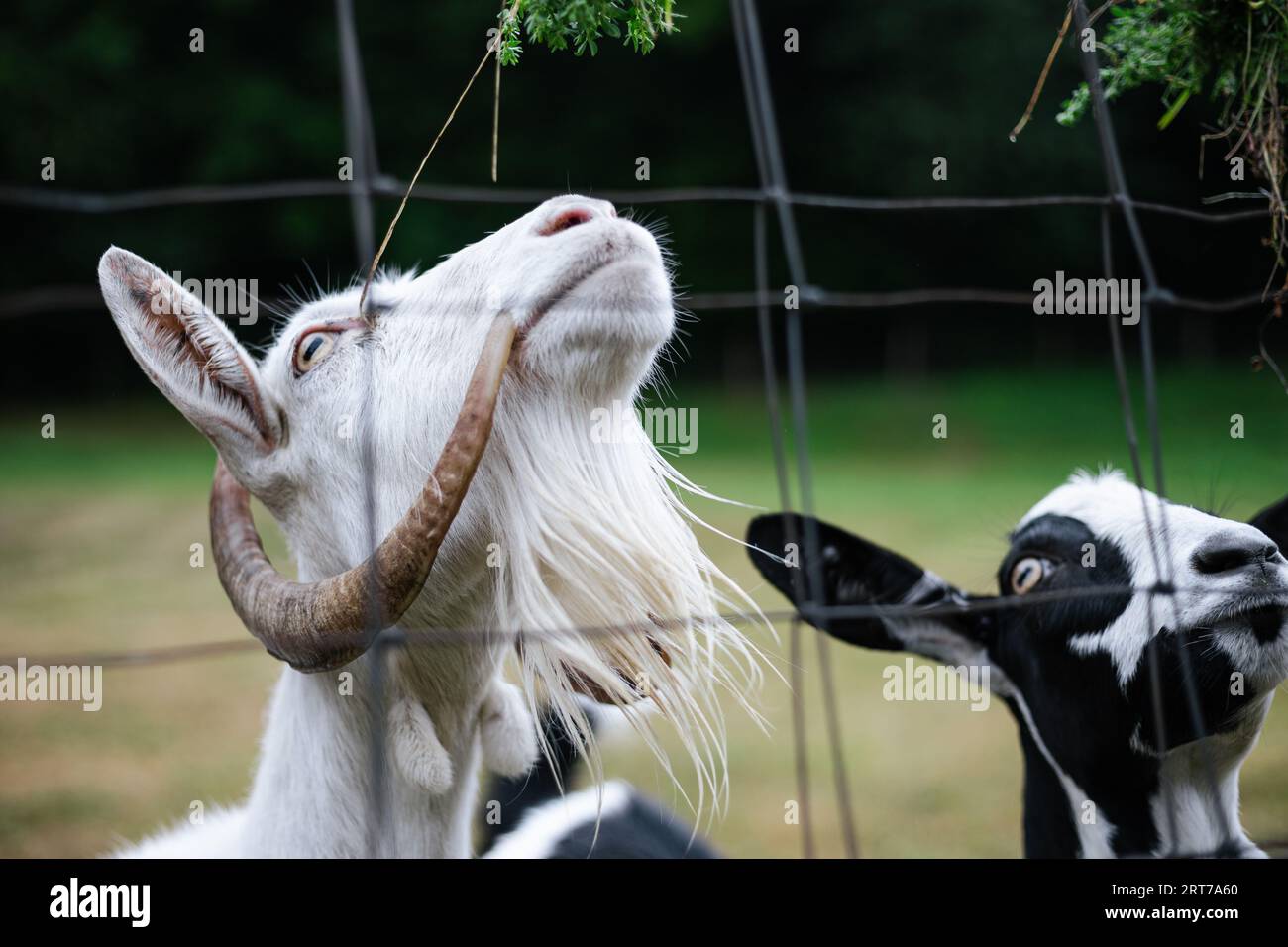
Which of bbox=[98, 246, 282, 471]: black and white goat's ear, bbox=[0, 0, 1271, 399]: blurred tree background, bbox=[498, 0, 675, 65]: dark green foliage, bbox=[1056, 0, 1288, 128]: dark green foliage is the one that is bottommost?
bbox=[98, 246, 282, 471]: black and white goat's ear

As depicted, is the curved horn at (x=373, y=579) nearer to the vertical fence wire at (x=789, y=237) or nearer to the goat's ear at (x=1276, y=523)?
the vertical fence wire at (x=789, y=237)

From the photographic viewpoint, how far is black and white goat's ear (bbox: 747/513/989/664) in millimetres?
2779

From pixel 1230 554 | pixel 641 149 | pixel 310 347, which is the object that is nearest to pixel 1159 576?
pixel 1230 554

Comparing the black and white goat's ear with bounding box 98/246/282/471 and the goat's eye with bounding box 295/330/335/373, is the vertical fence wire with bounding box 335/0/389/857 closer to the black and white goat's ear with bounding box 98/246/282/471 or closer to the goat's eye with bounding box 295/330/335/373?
the goat's eye with bounding box 295/330/335/373

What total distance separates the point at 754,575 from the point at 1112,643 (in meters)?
7.78

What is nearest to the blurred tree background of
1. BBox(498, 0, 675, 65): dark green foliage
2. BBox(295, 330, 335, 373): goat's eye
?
BBox(295, 330, 335, 373): goat's eye

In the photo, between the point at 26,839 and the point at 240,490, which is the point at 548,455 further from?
the point at 26,839

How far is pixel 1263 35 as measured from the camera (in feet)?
8.13

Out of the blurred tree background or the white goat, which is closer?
the white goat

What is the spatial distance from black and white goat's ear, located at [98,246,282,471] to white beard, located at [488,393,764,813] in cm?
49

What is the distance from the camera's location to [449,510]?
202 centimetres

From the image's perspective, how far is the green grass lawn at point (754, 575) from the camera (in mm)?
6156

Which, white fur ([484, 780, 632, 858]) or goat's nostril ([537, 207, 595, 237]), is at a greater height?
goat's nostril ([537, 207, 595, 237])

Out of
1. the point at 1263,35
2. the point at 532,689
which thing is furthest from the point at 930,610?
the point at 1263,35
